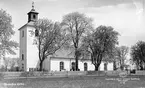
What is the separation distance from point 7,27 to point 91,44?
1794 centimetres

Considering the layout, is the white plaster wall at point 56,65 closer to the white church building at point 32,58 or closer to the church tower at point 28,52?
the white church building at point 32,58

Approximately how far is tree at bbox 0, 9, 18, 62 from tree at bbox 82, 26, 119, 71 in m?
15.4

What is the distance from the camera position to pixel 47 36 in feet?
150

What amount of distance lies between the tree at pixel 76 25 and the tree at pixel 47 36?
483cm

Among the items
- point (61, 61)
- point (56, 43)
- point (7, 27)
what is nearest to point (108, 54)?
point (56, 43)

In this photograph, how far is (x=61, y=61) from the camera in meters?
61.0

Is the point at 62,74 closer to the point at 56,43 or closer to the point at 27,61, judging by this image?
the point at 56,43

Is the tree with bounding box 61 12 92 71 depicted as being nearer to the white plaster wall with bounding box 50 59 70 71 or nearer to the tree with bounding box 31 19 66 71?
the tree with bounding box 31 19 66 71

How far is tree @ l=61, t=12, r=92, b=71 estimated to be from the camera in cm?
5145

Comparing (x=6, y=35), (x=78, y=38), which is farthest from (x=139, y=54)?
(x=6, y=35)

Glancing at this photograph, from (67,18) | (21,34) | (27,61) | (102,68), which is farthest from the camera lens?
(102,68)

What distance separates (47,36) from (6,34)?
8725 millimetres

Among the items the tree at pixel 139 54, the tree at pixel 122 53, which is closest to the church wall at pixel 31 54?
the tree at pixel 139 54

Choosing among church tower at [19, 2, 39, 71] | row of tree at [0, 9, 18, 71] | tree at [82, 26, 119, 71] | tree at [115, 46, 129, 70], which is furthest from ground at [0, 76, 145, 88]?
tree at [115, 46, 129, 70]
